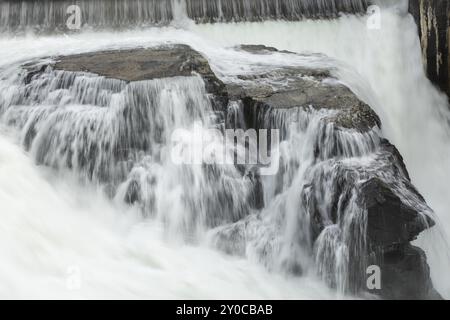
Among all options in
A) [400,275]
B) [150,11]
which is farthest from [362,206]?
[150,11]

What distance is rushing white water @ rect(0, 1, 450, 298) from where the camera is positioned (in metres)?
5.11

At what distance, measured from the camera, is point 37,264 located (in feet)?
16.6

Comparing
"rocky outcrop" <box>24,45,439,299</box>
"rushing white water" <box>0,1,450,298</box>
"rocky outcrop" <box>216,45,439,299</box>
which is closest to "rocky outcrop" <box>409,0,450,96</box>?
"rushing white water" <box>0,1,450,298</box>

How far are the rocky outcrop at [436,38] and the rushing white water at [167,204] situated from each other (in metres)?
0.17

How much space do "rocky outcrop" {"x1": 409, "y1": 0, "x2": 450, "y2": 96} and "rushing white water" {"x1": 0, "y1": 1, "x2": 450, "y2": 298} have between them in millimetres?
171

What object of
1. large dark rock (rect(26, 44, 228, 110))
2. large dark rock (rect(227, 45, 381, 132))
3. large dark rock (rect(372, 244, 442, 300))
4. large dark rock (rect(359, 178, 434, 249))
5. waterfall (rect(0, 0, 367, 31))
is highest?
waterfall (rect(0, 0, 367, 31))

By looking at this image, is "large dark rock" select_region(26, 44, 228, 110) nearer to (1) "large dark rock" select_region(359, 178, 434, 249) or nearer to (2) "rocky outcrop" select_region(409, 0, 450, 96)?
(1) "large dark rock" select_region(359, 178, 434, 249)

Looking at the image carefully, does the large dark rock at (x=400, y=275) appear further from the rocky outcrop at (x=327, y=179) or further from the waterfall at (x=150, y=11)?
the waterfall at (x=150, y=11)

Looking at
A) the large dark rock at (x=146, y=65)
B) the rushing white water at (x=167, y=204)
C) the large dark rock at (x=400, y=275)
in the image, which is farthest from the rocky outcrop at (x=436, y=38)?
the large dark rock at (x=400, y=275)

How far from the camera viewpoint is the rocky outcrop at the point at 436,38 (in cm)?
849
